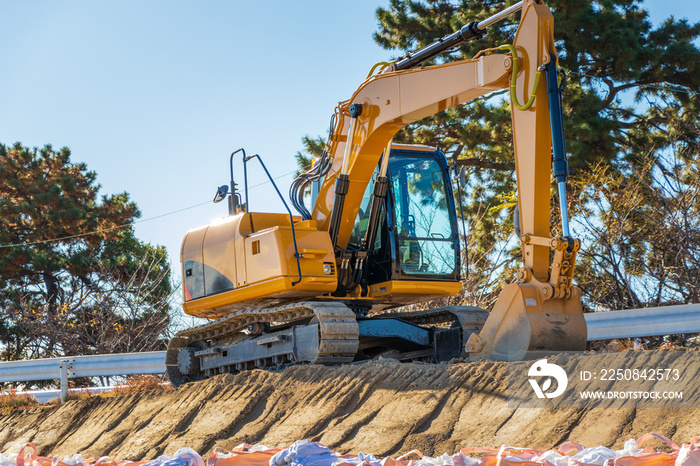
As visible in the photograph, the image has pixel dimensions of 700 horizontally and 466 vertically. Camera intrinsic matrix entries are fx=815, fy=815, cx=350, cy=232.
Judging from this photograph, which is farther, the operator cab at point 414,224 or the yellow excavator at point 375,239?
the operator cab at point 414,224

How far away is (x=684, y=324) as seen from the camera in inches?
317

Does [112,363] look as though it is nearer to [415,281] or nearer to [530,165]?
[415,281]

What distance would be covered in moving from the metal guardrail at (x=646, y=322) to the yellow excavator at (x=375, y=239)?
0.93 m

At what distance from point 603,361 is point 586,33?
13973 millimetres

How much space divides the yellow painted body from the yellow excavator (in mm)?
17

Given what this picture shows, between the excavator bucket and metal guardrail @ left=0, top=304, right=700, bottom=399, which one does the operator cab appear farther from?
the excavator bucket

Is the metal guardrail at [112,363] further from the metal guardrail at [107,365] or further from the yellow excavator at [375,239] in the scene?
the yellow excavator at [375,239]

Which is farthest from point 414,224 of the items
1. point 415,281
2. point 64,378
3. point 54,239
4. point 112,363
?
point 54,239

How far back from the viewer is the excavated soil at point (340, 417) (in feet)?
18.9

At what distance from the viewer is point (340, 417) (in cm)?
736

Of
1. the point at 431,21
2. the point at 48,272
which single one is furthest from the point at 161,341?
the point at 431,21

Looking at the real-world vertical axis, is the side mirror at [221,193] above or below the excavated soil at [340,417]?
above

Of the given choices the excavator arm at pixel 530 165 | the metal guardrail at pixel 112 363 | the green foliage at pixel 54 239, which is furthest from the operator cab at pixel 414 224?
the green foliage at pixel 54 239

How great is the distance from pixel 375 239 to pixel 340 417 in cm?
320
